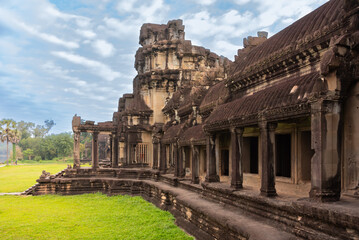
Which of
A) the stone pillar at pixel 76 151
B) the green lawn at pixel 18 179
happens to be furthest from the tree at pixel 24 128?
the stone pillar at pixel 76 151

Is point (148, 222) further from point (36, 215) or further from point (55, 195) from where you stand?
point (55, 195)

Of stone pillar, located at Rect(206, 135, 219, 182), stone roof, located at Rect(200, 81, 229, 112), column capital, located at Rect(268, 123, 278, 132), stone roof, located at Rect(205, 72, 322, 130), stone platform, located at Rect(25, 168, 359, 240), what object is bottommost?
stone platform, located at Rect(25, 168, 359, 240)

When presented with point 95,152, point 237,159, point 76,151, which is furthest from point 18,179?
point 237,159

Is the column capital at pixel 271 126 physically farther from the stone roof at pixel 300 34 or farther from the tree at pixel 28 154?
the tree at pixel 28 154

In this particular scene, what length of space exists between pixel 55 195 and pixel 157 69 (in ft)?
39.3

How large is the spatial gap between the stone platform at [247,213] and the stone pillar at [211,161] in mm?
446

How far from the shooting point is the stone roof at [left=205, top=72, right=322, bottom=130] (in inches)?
254

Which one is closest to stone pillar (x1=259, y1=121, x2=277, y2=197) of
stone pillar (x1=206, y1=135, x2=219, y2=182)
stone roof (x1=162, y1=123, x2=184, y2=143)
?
stone pillar (x1=206, y1=135, x2=219, y2=182)

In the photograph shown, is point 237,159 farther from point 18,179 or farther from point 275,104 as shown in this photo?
point 18,179

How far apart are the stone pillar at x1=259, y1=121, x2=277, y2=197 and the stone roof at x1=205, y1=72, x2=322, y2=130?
323mm

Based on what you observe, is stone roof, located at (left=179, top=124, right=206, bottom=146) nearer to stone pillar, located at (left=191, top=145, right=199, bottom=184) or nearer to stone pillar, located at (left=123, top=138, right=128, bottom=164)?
stone pillar, located at (left=191, top=145, right=199, bottom=184)

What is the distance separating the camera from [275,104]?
731cm

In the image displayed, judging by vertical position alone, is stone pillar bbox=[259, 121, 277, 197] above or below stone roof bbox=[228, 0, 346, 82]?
below

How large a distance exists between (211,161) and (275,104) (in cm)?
483
